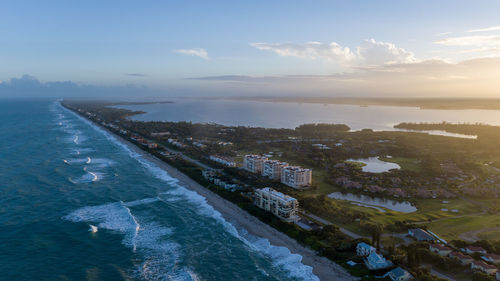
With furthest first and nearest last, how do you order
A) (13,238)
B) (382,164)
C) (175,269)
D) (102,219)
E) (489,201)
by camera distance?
(382,164), (489,201), (102,219), (13,238), (175,269)

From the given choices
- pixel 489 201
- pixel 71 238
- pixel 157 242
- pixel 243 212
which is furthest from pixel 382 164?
pixel 71 238

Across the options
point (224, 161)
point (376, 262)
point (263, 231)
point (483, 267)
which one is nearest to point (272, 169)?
point (224, 161)

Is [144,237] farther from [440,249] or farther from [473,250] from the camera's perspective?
[473,250]

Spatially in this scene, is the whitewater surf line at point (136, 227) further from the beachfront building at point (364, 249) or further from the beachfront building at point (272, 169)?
the beachfront building at point (272, 169)

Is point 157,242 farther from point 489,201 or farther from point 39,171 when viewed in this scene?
point 489,201

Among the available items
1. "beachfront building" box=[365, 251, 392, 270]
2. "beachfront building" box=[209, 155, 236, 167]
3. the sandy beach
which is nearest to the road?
"beachfront building" box=[209, 155, 236, 167]
